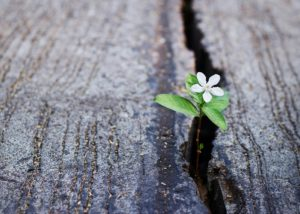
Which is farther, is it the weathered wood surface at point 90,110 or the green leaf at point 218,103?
the green leaf at point 218,103

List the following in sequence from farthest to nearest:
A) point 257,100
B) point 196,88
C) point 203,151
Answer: point 257,100 < point 203,151 < point 196,88

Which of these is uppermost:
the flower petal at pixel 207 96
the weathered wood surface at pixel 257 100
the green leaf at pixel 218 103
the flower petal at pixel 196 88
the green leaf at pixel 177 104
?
the flower petal at pixel 196 88

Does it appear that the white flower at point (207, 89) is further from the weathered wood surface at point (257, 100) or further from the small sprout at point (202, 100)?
the weathered wood surface at point (257, 100)

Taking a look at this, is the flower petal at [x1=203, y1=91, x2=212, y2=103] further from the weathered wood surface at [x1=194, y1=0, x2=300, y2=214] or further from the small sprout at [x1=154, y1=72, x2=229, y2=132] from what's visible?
the weathered wood surface at [x1=194, y1=0, x2=300, y2=214]

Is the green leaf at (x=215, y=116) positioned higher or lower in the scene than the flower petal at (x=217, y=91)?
lower

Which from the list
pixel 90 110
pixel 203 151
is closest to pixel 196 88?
pixel 203 151

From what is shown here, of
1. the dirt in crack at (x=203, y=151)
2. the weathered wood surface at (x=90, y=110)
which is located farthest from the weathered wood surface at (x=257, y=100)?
the weathered wood surface at (x=90, y=110)

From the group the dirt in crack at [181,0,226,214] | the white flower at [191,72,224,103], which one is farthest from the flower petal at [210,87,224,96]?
the dirt in crack at [181,0,226,214]

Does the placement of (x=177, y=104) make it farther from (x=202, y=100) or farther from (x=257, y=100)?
(x=257, y=100)
